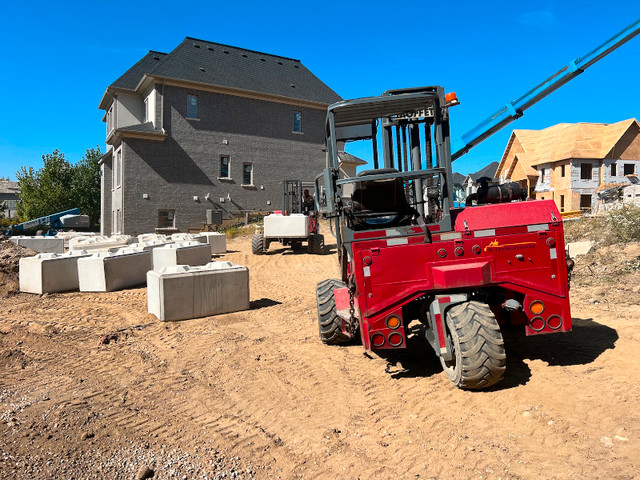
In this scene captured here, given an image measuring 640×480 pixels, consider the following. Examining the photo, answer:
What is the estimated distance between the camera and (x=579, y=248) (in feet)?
41.8

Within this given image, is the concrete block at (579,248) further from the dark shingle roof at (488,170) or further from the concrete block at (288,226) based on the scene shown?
the dark shingle roof at (488,170)

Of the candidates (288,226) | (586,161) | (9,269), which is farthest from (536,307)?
(586,161)

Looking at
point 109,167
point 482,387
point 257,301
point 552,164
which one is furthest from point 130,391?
point 552,164

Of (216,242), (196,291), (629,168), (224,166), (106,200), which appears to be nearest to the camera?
(196,291)

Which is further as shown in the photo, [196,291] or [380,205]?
[196,291]

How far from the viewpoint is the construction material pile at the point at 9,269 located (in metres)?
11.4

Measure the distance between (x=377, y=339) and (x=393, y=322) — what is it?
232 mm

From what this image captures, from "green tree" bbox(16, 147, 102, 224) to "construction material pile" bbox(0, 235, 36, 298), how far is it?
39.9 meters

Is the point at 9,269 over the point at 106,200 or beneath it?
beneath

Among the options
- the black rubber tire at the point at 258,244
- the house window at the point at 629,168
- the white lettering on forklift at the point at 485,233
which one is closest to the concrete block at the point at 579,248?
the white lettering on forklift at the point at 485,233

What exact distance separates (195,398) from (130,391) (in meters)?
0.71

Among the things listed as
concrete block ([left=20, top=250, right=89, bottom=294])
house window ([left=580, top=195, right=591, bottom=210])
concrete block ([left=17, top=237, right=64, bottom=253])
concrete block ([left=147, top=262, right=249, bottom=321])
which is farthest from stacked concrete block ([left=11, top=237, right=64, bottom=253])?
house window ([left=580, top=195, right=591, bottom=210])

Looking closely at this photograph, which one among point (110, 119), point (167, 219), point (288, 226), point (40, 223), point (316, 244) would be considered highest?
point (110, 119)

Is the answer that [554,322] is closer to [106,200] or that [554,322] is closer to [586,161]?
[106,200]
